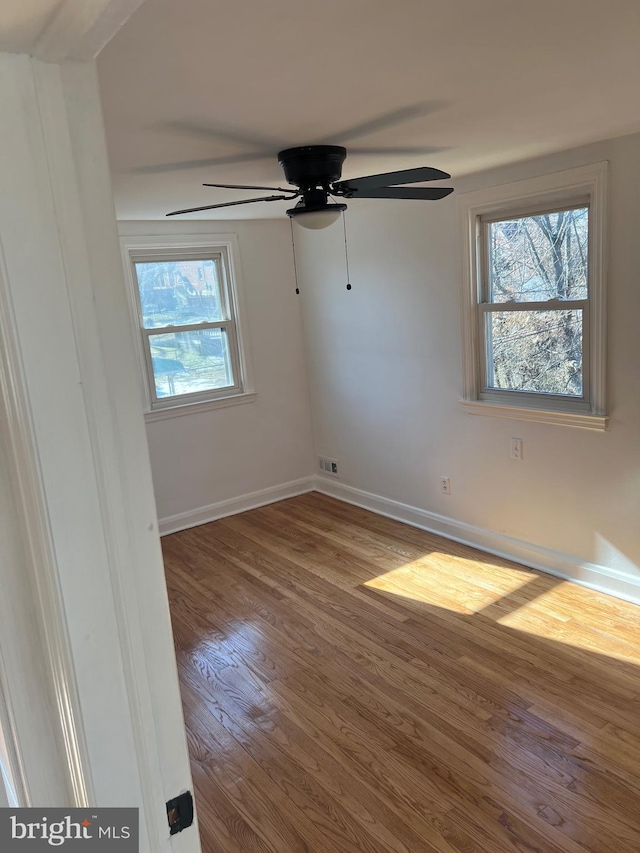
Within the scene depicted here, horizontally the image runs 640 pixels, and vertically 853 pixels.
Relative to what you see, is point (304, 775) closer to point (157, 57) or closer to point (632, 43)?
point (157, 57)

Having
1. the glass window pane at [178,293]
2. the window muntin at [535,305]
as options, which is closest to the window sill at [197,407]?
the glass window pane at [178,293]

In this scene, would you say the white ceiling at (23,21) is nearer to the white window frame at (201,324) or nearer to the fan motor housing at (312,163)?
the fan motor housing at (312,163)

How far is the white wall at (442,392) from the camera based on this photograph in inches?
124

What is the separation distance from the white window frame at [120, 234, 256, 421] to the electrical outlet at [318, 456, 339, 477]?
0.84 m

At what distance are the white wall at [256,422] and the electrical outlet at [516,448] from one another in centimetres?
209

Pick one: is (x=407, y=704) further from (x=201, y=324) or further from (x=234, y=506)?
(x=201, y=324)

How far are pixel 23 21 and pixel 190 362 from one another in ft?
13.9

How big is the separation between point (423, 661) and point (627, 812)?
1053 millimetres

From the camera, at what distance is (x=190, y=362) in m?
4.84

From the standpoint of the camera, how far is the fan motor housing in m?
2.47

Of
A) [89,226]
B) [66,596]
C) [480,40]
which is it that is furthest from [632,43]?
[66,596]

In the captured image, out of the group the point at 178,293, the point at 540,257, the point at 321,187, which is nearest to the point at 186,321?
the point at 178,293

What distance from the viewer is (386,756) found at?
7.88ft

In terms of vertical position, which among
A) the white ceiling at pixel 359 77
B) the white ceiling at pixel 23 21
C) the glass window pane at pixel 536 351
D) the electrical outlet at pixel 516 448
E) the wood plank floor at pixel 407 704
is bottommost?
the wood plank floor at pixel 407 704
